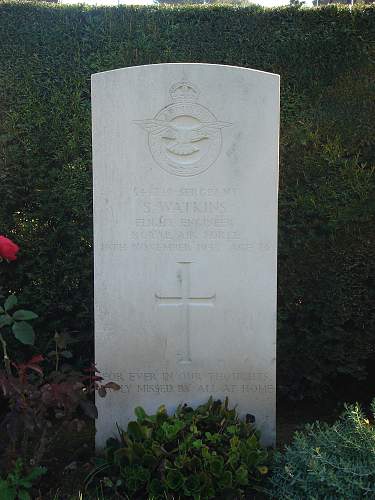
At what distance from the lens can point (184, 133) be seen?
128 inches

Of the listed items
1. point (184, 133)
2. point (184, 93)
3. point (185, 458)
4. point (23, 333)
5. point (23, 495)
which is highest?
point (184, 93)

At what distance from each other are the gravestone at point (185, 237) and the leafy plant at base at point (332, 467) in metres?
0.54

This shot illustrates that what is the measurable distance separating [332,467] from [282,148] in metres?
2.35

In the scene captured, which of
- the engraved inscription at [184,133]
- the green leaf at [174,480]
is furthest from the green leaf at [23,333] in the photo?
the engraved inscription at [184,133]

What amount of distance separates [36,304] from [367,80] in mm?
2978

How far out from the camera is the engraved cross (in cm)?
335

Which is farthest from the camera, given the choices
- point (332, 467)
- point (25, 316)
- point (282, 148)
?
point (282, 148)

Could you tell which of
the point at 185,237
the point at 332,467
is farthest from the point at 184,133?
the point at 332,467

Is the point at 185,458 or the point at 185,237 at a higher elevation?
the point at 185,237

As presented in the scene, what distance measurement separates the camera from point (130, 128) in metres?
3.23

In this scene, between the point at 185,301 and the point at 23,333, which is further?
the point at 185,301

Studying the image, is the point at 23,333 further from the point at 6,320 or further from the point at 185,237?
the point at 185,237

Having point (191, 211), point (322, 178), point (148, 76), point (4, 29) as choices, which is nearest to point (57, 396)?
point (191, 211)

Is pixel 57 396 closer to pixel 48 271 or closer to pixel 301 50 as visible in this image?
pixel 48 271
